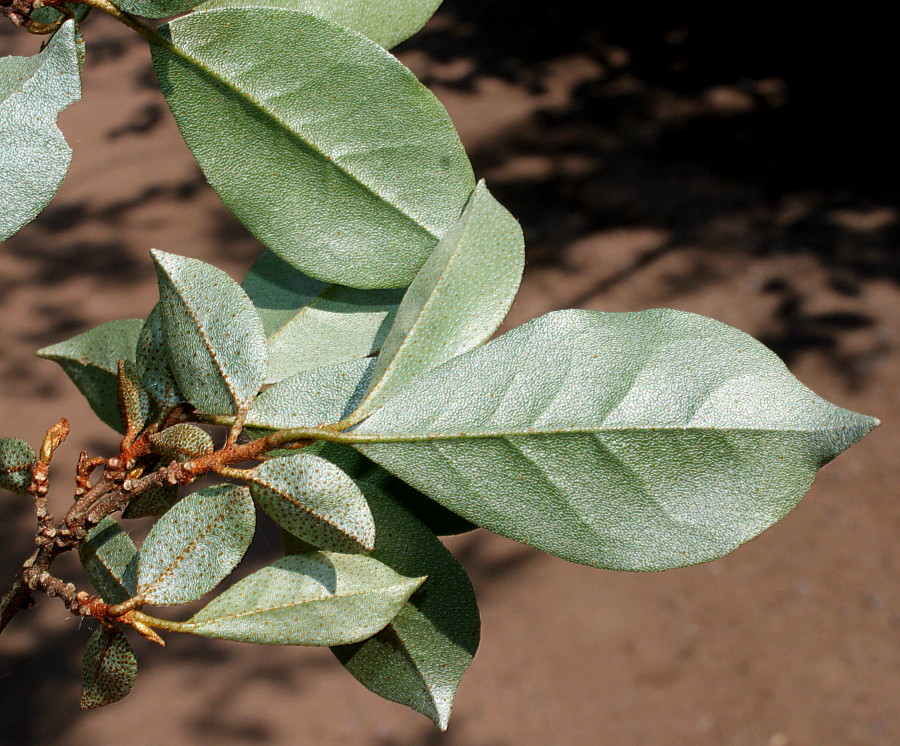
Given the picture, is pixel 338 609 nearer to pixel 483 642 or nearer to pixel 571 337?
pixel 571 337

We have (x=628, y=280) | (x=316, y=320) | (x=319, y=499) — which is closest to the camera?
(x=319, y=499)

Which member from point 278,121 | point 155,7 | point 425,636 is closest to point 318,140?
point 278,121

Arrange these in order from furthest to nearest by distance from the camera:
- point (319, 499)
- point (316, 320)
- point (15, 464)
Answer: point (316, 320) → point (15, 464) → point (319, 499)


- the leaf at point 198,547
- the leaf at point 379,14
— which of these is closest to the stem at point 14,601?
the leaf at point 198,547

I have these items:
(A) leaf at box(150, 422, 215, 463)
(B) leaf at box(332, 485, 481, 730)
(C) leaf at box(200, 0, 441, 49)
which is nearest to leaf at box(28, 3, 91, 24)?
(C) leaf at box(200, 0, 441, 49)

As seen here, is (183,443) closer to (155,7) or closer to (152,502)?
(152,502)
